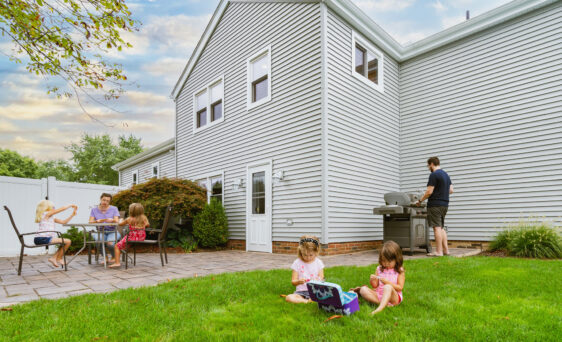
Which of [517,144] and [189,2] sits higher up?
[189,2]

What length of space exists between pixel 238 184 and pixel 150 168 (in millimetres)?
8794

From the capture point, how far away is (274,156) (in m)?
8.45

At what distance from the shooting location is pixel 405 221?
6.90 meters

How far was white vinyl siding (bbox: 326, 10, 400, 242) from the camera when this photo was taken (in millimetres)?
7371

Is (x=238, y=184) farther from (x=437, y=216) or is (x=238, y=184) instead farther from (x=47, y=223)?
(x=437, y=216)

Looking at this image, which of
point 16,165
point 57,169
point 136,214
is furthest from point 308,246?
point 16,165

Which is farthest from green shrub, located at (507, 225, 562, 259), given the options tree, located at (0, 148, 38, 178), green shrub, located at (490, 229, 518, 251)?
tree, located at (0, 148, 38, 178)

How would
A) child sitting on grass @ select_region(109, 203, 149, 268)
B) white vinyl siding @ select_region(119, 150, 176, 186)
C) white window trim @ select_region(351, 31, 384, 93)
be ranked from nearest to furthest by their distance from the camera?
child sitting on grass @ select_region(109, 203, 149, 268), white window trim @ select_region(351, 31, 384, 93), white vinyl siding @ select_region(119, 150, 176, 186)

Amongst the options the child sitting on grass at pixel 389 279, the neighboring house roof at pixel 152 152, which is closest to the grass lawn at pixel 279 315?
the child sitting on grass at pixel 389 279

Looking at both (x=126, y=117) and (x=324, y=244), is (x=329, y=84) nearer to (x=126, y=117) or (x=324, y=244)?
(x=324, y=244)

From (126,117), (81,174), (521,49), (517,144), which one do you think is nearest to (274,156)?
(126,117)

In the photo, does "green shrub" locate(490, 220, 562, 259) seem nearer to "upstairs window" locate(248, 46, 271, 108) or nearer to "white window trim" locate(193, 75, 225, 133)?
"upstairs window" locate(248, 46, 271, 108)

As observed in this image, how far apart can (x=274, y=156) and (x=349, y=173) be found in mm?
1943

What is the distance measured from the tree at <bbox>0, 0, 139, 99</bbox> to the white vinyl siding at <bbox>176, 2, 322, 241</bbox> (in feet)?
12.5
